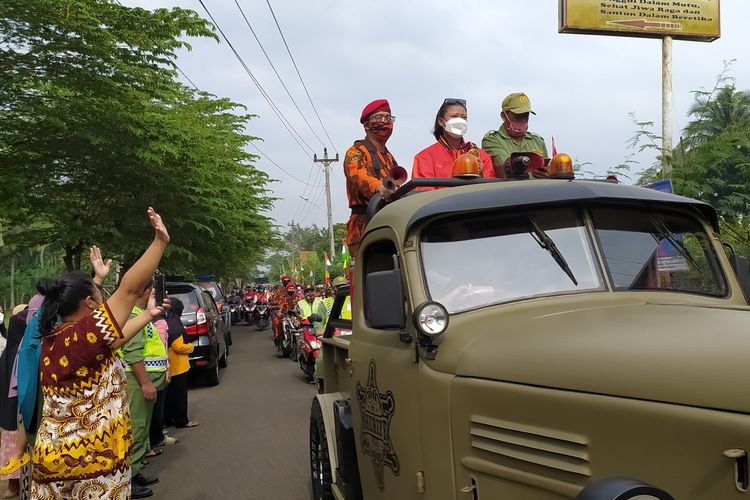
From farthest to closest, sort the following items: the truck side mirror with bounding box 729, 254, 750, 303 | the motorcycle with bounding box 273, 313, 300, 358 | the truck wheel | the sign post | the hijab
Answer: the motorcycle with bounding box 273, 313, 300, 358 < the sign post < the hijab < the truck wheel < the truck side mirror with bounding box 729, 254, 750, 303

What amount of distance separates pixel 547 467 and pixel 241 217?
76.6ft

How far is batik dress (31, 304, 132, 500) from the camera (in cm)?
332

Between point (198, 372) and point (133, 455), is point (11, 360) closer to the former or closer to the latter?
point (133, 455)

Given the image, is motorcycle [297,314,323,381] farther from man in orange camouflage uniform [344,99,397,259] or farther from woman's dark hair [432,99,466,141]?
woman's dark hair [432,99,466,141]

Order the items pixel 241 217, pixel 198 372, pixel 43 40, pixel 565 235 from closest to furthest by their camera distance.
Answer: pixel 565 235 → pixel 43 40 → pixel 198 372 → pixel 241 217

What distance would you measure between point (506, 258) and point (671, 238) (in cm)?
Answer: 88

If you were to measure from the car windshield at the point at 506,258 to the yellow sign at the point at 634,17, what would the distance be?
12.7 meters

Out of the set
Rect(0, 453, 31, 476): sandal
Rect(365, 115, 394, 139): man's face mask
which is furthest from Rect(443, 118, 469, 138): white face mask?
Rect(0, 453, 31, 476): sandal

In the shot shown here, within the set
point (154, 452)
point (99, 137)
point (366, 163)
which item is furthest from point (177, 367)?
point (99, 137)

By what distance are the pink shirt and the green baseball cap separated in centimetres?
37

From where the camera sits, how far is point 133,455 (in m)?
5.72

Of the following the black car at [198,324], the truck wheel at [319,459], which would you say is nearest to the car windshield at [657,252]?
the truck wheel at [319,459]

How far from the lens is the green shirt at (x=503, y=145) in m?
4.93

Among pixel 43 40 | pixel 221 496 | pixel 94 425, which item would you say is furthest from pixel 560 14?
pixel 94 425
